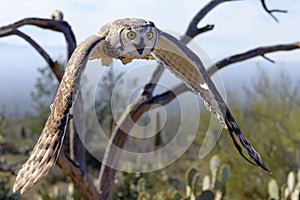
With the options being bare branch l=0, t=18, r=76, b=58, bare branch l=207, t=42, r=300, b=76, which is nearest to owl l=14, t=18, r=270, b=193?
bare branch l=0, t=18, r=76, b=58

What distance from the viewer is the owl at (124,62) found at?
0.79m

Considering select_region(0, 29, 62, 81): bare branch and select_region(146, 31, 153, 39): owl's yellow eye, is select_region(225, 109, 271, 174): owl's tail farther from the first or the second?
select_region(0, 29, 62, 81): bare branch

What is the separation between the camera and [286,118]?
4.80 metres

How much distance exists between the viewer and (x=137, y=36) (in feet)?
3.05

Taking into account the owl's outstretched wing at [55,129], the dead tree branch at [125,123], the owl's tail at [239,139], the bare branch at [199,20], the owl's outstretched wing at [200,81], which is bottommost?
the dead tree branch at [125,123]

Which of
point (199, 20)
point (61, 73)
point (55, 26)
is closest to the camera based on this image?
point (61, 73)

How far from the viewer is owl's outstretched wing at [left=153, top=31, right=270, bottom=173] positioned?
0.97 m

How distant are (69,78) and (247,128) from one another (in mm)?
4094

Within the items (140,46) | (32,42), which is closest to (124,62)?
(140,46)

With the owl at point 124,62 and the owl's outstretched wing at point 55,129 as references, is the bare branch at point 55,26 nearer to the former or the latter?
the owl at point 124,62

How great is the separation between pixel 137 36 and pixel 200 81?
0.18 meters

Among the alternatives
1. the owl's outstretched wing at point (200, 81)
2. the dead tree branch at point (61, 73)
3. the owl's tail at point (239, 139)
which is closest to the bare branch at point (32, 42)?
the dead tree branch at point (61, 73)

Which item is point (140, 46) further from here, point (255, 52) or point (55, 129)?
point (255, 52)

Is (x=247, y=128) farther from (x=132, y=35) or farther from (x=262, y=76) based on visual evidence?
(x=132, y=35)
